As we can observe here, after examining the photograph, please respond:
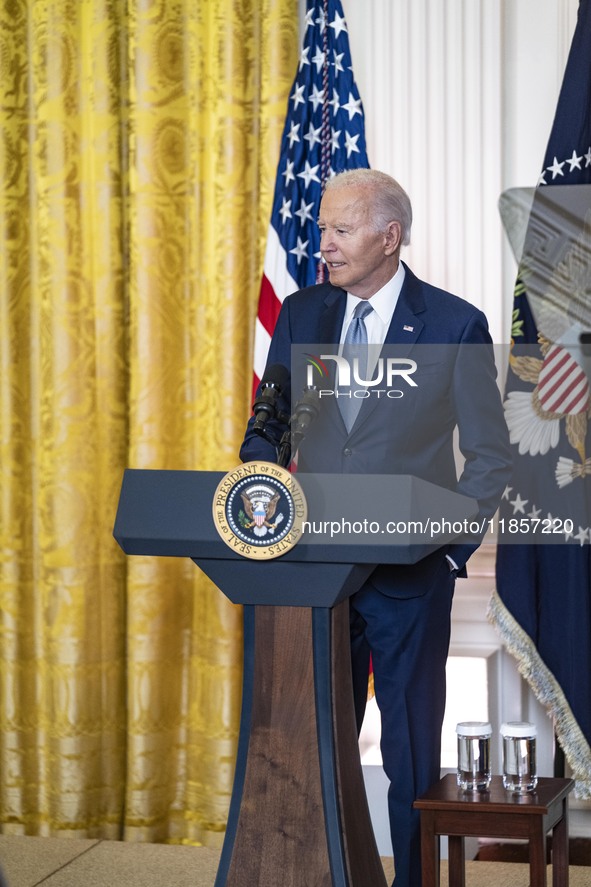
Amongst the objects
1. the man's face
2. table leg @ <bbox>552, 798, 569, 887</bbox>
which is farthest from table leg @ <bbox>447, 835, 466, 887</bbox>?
the man's face

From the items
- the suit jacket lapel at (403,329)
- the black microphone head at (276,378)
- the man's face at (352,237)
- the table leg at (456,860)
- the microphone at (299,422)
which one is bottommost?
the table leg at (456,860)

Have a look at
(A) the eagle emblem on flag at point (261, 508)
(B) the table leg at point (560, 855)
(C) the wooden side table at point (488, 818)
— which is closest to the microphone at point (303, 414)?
(A) the eagle emblem on flag at point (261, 508)

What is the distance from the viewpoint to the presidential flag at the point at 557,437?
134 inches

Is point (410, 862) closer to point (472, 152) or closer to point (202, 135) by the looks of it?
point (472, 152)

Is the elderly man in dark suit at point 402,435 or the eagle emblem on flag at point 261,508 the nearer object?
the eagle emblem on flag at point 261,508

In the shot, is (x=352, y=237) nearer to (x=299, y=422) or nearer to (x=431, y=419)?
(x=431, y=419)

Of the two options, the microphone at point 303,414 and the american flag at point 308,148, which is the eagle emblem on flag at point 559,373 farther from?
the microphone at point 303,414

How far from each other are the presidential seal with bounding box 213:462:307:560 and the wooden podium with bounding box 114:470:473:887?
29mm

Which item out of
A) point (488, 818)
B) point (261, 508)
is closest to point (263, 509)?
point (261, 508)

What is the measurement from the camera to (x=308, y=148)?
3.71m

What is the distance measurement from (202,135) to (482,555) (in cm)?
171

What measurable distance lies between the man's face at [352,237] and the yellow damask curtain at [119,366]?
1043 mm

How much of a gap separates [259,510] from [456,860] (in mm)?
996

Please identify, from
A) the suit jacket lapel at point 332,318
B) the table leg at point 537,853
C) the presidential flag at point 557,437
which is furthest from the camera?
the presidential flag at point 557,437
